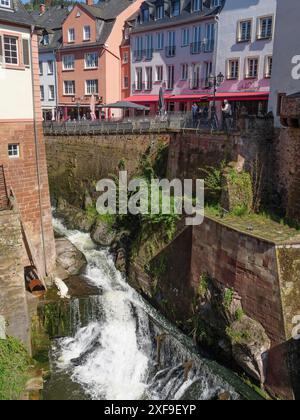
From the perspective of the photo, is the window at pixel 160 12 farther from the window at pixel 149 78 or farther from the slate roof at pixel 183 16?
the window at pixel 149 78

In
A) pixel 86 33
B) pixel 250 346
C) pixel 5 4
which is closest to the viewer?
pixel 250 346

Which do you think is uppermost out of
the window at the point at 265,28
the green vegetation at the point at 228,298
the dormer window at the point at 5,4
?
the window at the point at 265,28

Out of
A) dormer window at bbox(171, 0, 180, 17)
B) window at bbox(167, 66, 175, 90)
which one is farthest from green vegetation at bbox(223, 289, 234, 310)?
dormer window at bbox(171, 0, 180, 17)

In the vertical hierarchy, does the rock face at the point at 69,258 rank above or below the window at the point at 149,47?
below

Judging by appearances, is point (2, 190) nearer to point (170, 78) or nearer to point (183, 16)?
point (170, 78)

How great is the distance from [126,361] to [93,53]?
30.1 metres

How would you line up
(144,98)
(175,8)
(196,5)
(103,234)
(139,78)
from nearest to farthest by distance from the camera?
(103,234)
(196,5)
(175,8)
(144,98)
(139,78)

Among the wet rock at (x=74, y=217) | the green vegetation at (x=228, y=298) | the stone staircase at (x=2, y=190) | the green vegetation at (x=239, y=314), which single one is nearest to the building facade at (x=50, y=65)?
the wet rock at (x=74, y=217)

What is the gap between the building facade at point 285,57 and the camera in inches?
651

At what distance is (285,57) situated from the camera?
17.2 metres

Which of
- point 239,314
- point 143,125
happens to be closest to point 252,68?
point 143,125

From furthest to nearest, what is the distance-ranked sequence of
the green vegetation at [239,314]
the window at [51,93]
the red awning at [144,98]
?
the window at [51,93]
the red awning at [144,98]
the green vegetation at [239,314]

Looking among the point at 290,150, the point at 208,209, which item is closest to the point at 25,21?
the point at 208,209

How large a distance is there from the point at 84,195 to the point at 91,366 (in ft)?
45.2
